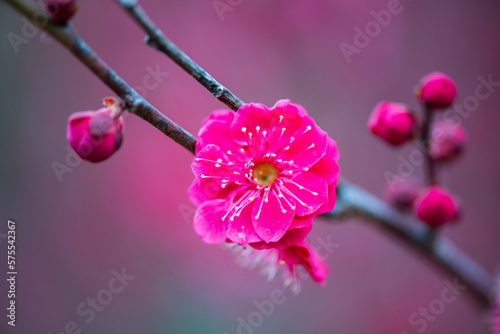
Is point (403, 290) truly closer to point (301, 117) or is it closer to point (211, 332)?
point (211, 332)

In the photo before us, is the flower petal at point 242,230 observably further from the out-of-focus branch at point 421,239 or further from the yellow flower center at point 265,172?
the out-of-focus branch at point 421,239

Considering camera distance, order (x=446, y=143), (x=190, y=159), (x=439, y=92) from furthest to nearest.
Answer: (x=190, y=159)
(x=446, y=143)
(x=439, y=92)

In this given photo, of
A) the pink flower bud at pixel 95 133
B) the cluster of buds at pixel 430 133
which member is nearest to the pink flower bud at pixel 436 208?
the cluster of buds at pixel 430 133

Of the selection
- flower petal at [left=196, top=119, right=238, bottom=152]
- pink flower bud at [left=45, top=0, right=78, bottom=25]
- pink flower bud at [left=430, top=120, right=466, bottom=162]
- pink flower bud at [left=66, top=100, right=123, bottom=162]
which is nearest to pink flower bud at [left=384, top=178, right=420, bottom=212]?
pink flower bud at [left=430, top=120, right=466, bottom=162]

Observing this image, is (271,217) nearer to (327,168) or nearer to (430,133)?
(327,168)

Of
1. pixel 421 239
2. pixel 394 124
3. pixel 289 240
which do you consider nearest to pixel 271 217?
pixel 289 240

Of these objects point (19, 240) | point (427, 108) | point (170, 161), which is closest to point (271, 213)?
point (427, 108)
